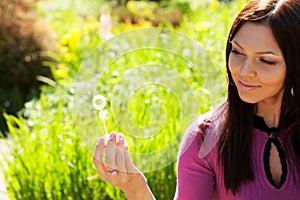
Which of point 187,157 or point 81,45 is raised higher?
point 81,45

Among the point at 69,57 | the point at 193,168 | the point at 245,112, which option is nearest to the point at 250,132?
the point at 245,112

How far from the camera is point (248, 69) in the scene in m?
1.83

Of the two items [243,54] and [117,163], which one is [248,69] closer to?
[243,54]

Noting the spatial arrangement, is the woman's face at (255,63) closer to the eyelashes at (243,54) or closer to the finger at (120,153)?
the eyelashes at (243,54)

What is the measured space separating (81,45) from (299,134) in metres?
3.75

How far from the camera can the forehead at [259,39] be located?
5.96ft

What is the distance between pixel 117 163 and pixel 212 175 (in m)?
0.35

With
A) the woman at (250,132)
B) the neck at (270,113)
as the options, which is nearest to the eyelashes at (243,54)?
the woman at (250,132)

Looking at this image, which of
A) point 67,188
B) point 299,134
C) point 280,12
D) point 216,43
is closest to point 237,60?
point 280,12

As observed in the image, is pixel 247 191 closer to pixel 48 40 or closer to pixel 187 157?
pixel 187 157

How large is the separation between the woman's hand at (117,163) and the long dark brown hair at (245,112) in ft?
0.86

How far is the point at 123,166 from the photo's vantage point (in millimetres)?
1795

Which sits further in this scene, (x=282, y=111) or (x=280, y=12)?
(x=282, y=111)

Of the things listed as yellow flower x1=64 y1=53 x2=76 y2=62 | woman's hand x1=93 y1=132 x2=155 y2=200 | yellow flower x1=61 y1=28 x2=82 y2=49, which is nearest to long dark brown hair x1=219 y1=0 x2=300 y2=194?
woman's hand x1=93 y1=132 x2=155 y2=200
